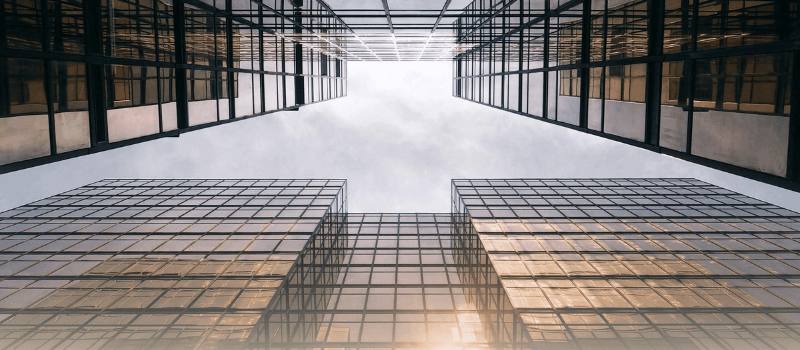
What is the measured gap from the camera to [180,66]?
1738cm

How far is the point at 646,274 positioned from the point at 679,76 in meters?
17.7

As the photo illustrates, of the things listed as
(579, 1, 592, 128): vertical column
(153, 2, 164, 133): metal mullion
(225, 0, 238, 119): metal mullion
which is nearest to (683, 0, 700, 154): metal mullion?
(579, 1, 592, 128): vertical column

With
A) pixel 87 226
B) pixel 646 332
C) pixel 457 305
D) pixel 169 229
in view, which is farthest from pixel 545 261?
pixel 87 226

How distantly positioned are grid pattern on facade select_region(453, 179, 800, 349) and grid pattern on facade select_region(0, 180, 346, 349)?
41.4 feet

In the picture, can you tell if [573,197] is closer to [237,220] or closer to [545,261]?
[545,261]

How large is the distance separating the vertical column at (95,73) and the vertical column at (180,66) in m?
4.73

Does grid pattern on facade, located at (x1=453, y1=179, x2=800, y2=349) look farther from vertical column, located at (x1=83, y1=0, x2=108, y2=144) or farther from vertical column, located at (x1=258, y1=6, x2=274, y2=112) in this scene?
vertical column, located at (x1=83, y1=0, x2=108, y2=144)

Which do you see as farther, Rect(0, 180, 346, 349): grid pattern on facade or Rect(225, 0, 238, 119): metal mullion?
Rect(225, 0, 238, 119): metal mullion

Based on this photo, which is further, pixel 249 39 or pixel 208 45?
pixel 249 39

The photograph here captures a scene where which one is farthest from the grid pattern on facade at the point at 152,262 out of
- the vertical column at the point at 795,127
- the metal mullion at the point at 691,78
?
the vertical column at the point at 795,127

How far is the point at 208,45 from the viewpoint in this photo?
1955 centimetres

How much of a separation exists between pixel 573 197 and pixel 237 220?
29.3m

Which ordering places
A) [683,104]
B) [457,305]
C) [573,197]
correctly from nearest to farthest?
1. [683,104]
2. [457,305]
3. [573,197]

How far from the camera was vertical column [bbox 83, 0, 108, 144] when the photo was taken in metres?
12.2
